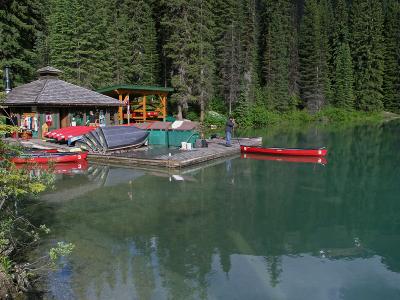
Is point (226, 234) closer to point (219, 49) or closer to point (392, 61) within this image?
point (219, 49)

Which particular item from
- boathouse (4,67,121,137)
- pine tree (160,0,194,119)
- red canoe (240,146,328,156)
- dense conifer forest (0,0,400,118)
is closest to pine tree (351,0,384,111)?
dense conifer forest (0,0,400,118)

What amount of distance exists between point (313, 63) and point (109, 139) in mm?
50911

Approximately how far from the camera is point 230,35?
52844mm

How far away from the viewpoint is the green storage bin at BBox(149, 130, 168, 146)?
30.3m

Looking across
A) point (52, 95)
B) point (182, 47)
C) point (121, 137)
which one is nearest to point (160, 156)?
point (121, 137)

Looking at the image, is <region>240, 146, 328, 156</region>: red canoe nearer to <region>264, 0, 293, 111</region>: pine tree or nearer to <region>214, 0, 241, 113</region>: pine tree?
<region>214, 0, 241, 113</region>: pine tree

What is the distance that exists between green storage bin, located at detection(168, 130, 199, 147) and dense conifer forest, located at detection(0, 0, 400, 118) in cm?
1486

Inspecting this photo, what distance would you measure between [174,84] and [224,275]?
3640 centimetres

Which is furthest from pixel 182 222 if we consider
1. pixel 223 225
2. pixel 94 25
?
pixel 94 25

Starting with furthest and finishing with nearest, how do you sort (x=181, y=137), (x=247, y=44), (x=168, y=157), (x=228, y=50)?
1. (x=247, y=44)
2. (x=228, y=50)
3. (x=181, y=137)
4. (x=168, y=157)

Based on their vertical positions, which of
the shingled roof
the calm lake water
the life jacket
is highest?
the shingled roof

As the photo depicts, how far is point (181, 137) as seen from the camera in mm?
29422

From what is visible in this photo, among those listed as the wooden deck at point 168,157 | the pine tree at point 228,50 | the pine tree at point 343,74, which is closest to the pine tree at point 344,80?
the pine tree at point 343,74

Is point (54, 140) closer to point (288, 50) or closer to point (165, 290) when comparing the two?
point (165, 290)
